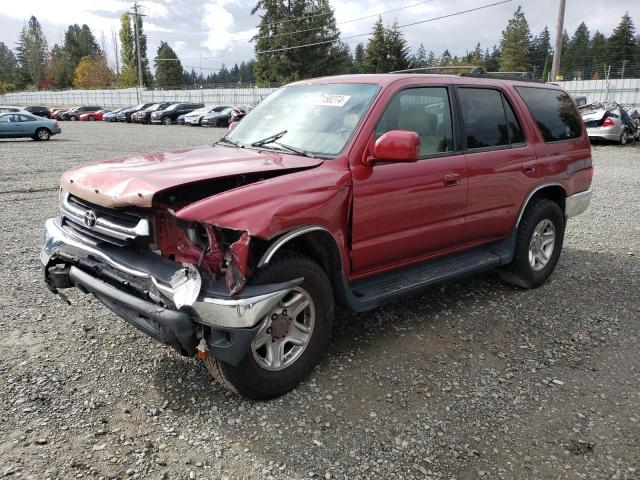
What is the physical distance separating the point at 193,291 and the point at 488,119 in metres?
3.14

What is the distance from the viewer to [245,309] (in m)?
2.81

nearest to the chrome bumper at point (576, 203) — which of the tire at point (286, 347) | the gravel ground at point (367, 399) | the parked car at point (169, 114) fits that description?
the gravel ground at point (367, 399)

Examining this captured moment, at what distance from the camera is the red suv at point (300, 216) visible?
290 centimetres

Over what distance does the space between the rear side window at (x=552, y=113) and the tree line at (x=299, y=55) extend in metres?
35.9

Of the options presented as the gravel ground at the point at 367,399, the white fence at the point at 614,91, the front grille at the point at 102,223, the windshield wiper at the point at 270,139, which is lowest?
the gravel ground at the point at 367,399

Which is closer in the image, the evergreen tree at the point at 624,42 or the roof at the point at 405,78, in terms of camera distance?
the roof at the point at 405,78

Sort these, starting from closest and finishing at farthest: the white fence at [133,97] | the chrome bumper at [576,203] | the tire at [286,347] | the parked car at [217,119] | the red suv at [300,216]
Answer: the red suv at [300,216] → the tire at [286,347] → the chrome bumper at [576,203] → the parked car at [217,119] → the white fence at [133,97]

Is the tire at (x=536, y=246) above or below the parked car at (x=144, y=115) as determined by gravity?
below

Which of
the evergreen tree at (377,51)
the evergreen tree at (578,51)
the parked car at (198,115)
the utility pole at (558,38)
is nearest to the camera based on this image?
the utility pole at (558,38)

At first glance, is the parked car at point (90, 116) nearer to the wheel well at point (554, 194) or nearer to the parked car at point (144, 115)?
the parked car at point (144, 115)

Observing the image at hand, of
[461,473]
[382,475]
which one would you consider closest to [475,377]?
[461,473]

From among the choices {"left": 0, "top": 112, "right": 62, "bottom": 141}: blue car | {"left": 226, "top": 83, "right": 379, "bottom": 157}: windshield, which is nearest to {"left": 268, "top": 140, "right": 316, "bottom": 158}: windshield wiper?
{"left": 226, "top": 83, "right": 379, "bottom": 157}: windshield

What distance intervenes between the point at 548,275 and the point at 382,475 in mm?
3542

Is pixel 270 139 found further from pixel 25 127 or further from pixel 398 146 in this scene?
pixel 25 127
